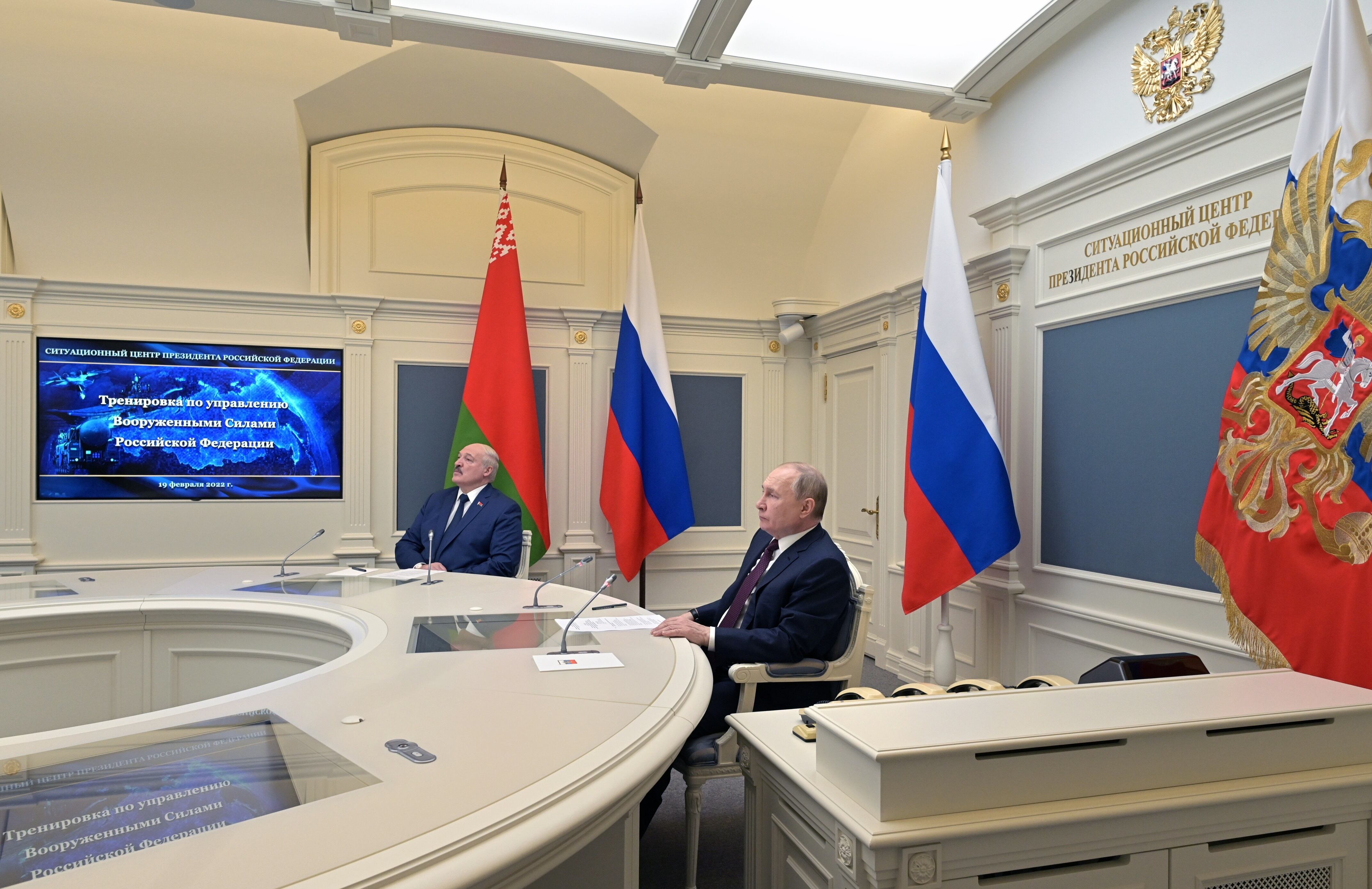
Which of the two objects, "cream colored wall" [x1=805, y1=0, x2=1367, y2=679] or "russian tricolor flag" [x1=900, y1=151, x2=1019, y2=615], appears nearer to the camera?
"cream colored wall" [x1=805, y1=0, x2=1367, y2=679]

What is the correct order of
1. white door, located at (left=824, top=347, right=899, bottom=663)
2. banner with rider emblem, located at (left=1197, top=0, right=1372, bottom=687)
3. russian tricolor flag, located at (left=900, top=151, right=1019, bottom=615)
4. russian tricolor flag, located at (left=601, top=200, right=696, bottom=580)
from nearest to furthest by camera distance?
banner with rider emblem, located at (left=1197, top=0, right=1372, bottom=687) < russian tricolor flag, located at (left=900, top=151, right=1019, bottom=615) < white door, located at (left=824, top=347, right=899, bottom=663) < russian tricolor flag, located at (left=601, top=200, right=696, bottom=580)

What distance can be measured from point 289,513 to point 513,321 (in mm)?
1777

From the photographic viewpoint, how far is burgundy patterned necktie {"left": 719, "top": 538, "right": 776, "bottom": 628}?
2.89 m

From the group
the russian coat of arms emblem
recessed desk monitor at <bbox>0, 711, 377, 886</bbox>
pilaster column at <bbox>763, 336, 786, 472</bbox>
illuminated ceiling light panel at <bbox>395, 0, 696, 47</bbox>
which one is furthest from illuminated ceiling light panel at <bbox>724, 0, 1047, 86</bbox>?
recessed desk monitor at <bbox>0, 711, 377, 886</bbox>

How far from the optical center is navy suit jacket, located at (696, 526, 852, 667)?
2521 mm

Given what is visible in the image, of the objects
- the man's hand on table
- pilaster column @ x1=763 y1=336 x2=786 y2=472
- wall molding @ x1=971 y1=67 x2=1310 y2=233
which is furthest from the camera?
pilaster column @ x1=763 y1=336 x2=786 y2=472

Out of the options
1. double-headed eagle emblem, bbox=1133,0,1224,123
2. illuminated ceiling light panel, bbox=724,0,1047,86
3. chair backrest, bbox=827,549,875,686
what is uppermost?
illuminated ceiling light panel, bbox=724,0,1047,86

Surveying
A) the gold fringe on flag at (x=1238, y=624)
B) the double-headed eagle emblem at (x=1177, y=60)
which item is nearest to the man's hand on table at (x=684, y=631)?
the gold fringe on flag at (x=1238, y=624)

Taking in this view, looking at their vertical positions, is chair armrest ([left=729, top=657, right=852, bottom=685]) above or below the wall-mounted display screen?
below

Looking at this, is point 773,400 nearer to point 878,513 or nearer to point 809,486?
Result: point 878,513

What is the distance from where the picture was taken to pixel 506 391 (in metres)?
5.04

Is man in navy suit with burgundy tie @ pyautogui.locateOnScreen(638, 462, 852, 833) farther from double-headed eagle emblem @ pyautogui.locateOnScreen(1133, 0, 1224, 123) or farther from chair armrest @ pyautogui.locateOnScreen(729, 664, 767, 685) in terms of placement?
double-headed eagle emblem @ pyautogui.locateOnScreen(1133, 0, 1224, 123)

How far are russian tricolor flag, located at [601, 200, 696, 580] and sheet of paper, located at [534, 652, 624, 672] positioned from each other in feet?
10.2

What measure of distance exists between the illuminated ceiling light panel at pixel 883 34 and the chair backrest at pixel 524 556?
255 cm
